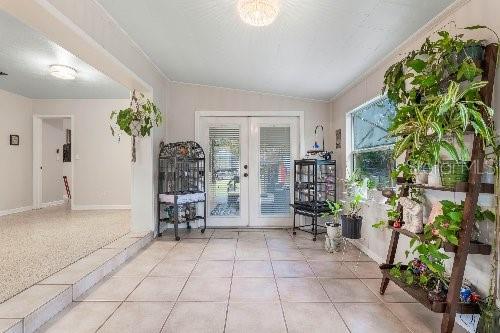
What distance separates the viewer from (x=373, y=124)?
12.1ft

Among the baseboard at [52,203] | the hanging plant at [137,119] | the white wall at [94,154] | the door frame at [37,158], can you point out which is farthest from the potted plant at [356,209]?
the baseboard at [52,203]

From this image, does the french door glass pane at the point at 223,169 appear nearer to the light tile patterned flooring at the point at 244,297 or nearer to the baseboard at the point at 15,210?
the light tile patterned flooring at the point at 244,297

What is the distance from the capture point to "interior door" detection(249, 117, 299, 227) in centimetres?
516

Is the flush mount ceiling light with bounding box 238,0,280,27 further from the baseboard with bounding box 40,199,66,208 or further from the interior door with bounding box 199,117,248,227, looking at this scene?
the baseboard with bounding box 40,199,66,208

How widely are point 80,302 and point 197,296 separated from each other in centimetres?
91

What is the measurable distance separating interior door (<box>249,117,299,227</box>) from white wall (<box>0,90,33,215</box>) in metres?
4.57

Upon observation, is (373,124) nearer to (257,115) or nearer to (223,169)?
(257,115)

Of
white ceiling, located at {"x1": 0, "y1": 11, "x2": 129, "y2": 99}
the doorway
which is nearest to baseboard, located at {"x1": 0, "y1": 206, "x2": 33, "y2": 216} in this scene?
white ceiling, located at {"x1": 0, "y1": 11, "x2": 129, "y2": 99}

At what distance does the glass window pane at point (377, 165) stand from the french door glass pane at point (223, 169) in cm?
201

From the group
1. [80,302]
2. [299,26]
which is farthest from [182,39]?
[80,302]

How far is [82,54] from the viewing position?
2809 mm

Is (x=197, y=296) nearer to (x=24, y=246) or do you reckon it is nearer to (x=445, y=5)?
(x=24, y=246)

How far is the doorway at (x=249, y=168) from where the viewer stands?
5148 millimetres

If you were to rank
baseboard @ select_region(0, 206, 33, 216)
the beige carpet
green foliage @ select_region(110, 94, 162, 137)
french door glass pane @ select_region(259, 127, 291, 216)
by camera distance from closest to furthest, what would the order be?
the beige carpet < green foliage @ select_region(110, 94, 162, 137) < french door glass pane @ select_region(259, 127, 291, 216) < baseboard @ select_region(0, 206, 33, 216)
